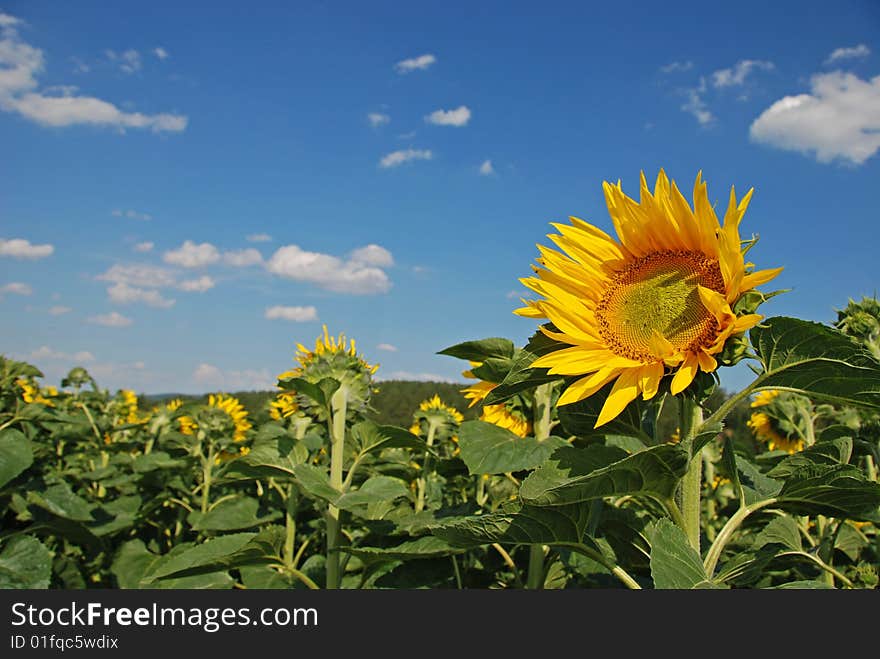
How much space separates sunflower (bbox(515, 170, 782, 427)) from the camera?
1.53 m

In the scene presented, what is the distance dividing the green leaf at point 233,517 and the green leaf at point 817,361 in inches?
128

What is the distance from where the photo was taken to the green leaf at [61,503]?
4.13m

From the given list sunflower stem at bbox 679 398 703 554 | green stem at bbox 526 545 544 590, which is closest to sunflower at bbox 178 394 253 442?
green stem at bbox 526 545 544 590

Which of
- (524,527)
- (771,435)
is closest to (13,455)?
(524,527)

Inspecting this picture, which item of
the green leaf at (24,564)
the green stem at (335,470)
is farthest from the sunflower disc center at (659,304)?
the green leaf at (24,564)

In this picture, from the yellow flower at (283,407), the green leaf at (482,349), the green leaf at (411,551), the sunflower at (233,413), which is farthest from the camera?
the sunflower at (233,413)

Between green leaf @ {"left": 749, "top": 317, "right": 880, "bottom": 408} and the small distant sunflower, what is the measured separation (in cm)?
306

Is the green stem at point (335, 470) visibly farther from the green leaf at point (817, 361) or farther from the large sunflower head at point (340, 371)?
the green leaf at point (817, 361)

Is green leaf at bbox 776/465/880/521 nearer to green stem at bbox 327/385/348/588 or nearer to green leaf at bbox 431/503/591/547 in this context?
green leaf at bbox 431/503/591/547

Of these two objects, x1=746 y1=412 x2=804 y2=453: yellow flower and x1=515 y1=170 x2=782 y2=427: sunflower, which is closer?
x1=515 y1=170 x2=782 y2=427: sunflower

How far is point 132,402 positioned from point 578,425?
8.58 m

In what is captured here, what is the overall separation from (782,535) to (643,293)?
3.10 feet

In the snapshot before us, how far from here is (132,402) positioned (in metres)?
9.25

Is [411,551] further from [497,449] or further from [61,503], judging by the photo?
[61,503]
